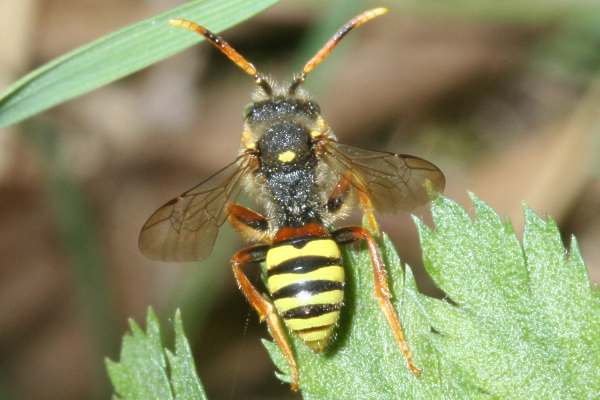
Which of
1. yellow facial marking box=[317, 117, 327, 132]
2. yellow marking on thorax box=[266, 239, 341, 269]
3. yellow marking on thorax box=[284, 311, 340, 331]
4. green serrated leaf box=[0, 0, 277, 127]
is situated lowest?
yellow marking on thorax box=[284, 311, 340, 331]

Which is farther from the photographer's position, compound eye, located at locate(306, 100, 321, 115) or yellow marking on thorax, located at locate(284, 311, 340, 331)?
compound eye, located at locate(306, 100, 321, 115)

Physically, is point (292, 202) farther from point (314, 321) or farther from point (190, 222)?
point (314, 321)

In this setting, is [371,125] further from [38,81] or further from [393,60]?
[38,81]

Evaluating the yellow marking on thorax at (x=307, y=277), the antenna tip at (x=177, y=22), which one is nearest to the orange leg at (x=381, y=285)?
the yellow marking on thorax at (x=307, y=277)

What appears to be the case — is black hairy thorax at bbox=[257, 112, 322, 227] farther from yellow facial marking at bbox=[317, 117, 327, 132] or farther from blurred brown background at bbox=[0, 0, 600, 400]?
blurred brown background at bbox=[0, 0, 600, 400]

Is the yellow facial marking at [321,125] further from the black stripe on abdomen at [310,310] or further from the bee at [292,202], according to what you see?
the black stripe on abdomen at [310,310]

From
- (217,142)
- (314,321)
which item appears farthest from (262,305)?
(217,142)

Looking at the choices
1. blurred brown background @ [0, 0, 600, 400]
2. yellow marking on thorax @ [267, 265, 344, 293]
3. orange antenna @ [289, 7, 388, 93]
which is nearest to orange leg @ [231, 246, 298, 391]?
yellow marking on thorax @ [267, 265, 344, 293]
